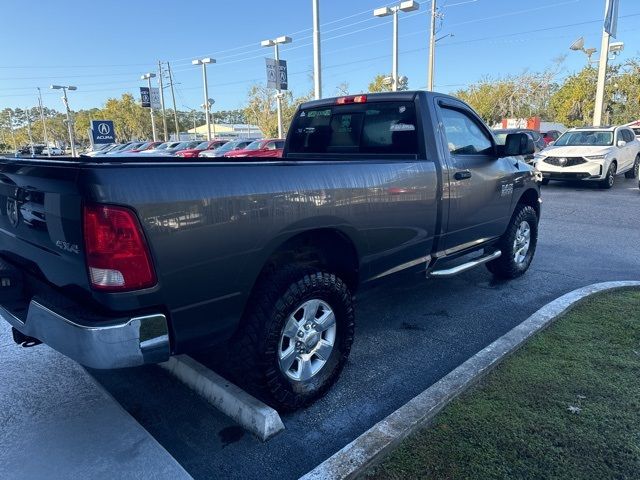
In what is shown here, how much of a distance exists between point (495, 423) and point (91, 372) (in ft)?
9.00

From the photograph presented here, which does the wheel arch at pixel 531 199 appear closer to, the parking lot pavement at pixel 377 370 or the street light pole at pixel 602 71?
the parking lot pavement at pixel 377 370

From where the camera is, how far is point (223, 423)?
2.79 m

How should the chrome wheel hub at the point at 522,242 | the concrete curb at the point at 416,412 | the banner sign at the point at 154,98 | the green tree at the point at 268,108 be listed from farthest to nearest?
the green tree at the point at 268,108 < the banner sign at the point at 154,98 < the chrome wheel hub at the point at 522,242 < the concrete curb at the point at 416,412

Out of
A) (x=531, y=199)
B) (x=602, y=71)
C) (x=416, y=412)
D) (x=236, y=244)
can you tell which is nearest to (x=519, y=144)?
(x=531, y=199)

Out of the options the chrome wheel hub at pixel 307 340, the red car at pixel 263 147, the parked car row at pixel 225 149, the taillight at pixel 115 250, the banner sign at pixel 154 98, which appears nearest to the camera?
the taillight at pixel 115 250

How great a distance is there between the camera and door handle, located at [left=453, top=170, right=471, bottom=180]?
12.8ft

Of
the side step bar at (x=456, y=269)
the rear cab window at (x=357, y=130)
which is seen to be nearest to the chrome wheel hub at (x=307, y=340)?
the side step bar at (x=456, y=269)

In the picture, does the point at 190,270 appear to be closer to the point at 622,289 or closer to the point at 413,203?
the point at 413,203

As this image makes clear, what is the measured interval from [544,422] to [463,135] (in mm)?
2612

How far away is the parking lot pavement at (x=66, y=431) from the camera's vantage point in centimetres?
237

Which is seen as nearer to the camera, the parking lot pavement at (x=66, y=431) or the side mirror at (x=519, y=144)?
the parking lot pavement at (x=66, y=431)

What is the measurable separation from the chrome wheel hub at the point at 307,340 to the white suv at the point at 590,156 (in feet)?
40.5

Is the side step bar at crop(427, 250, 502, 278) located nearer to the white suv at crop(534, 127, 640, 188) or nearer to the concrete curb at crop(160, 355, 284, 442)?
the concrete curb at crop(160, 355, 284, 442)

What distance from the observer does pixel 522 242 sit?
5.40 meters
